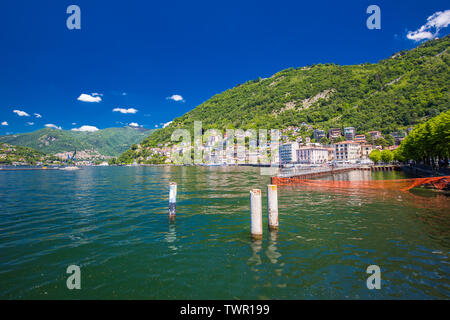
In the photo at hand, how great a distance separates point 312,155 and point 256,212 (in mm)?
138748

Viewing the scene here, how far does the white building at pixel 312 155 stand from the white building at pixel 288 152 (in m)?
3.17

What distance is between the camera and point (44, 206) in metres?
19.2

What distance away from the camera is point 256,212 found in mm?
9898

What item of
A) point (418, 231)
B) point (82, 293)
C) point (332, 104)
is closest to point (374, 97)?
point (332, 104)

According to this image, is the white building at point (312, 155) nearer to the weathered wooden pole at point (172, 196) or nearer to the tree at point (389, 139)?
the tree at point (389, 139)

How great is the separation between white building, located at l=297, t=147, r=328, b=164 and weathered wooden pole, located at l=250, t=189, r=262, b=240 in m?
137

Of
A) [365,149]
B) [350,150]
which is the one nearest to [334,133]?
[350,150]

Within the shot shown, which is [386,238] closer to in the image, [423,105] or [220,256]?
[220,256]

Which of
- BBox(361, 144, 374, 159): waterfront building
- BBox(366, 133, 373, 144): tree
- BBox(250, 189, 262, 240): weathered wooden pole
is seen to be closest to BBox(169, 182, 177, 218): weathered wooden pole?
BBox(250, 189, 262, 240): weathered wooden pole

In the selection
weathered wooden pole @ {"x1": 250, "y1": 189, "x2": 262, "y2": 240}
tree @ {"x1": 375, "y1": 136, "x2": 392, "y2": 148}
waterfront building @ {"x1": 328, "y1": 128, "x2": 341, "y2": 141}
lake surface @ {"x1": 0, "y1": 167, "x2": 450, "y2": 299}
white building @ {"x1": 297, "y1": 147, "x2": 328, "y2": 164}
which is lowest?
lake surface @ {"x1": 0, "y1": 167, "x2": 450, "y2": 299}

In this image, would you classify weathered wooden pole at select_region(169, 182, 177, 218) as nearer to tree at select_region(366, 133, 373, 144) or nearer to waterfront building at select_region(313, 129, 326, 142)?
tree at select_region(366, 133, 373, 144)

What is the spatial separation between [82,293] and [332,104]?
22409 cm

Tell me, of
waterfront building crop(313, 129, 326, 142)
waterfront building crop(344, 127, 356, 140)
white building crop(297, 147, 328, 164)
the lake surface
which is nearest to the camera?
the lake surface

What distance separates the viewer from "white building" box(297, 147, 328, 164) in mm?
138375
